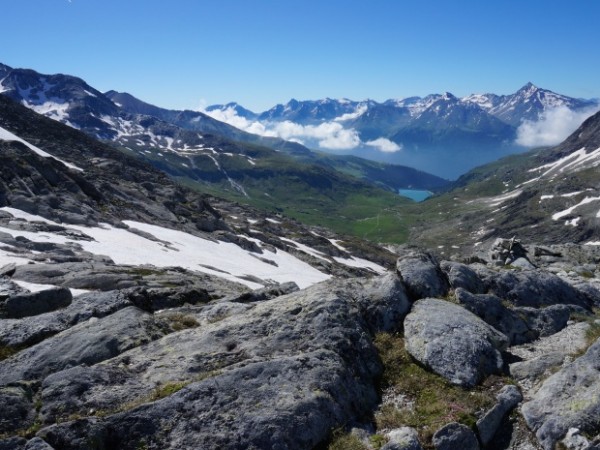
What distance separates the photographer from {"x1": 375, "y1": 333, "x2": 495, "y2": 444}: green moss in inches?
567

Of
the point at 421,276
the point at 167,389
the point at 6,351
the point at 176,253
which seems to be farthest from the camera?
the point at 176,253

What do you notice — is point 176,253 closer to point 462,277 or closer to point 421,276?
point 462,277

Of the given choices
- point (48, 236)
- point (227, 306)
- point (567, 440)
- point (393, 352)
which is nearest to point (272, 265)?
point (48, 236)

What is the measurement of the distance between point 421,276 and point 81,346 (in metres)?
14.8

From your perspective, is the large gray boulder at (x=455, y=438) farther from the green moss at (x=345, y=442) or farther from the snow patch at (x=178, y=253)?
the snow patch at (x=178, y=253)

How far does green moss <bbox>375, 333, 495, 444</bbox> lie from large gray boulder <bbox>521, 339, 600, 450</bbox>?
1398 mm

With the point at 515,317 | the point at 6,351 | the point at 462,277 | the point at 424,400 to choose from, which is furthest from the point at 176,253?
the point at 424,400

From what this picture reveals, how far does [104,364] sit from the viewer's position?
15.9 m

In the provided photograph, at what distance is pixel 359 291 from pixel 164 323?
28.4 ft

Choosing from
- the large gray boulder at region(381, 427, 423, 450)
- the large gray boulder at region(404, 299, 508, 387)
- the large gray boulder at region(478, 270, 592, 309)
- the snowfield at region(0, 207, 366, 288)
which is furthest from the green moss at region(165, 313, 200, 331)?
the snowfield at region(0, 207, 366, 288)

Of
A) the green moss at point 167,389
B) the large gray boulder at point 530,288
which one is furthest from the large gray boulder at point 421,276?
the green moss at point 167,389

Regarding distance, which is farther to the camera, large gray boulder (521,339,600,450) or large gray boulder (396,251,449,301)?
large gray boulder (396,251,449,301)

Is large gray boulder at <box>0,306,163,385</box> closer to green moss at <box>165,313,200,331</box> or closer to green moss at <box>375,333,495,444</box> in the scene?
green moss at <box>165,313,200,331</box>

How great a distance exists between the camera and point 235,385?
14.7 metres
